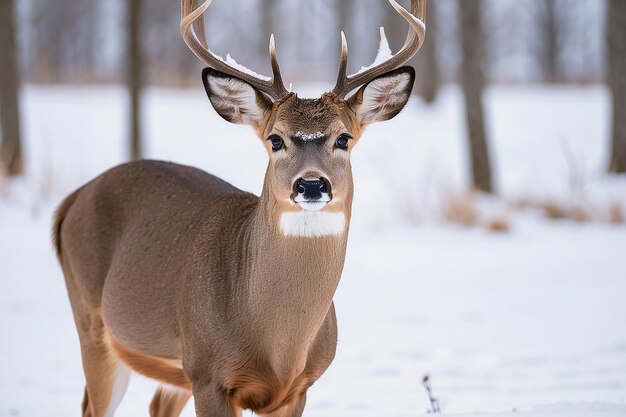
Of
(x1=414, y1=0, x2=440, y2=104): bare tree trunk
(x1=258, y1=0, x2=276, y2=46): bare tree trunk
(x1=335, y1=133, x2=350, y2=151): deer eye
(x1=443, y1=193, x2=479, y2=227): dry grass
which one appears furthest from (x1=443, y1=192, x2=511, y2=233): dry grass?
(x1=258, y1=0, x2=276, y2=46): bare tree trunk

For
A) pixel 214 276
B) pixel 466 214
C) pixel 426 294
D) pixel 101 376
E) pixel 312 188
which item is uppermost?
pixel 312 188

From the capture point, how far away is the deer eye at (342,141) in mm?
4336

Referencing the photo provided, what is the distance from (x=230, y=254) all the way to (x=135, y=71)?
35.2ft

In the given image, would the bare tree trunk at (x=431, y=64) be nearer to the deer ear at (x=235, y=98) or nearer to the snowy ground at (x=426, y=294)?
the snowy ground at (x=426, y=294)

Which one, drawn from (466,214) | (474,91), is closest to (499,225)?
(466,214)

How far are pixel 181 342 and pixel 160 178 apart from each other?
118 centimetres

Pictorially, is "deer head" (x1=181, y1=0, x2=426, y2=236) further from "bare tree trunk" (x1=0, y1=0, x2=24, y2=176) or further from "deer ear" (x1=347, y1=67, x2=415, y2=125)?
"bare tree trunk" (x1=0, y1=0, x2=24, y2=176)

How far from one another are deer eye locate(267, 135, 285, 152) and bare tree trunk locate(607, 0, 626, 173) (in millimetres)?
11045

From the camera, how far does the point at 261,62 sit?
111 feet

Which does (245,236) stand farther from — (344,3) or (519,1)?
(519,1)

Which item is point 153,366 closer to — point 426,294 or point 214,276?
point 214,276

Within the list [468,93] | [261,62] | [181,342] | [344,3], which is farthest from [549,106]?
[181,342]

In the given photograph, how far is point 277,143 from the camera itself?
4.36m

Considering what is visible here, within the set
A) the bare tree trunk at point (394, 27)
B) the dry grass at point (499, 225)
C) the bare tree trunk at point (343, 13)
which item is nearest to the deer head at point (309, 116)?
the dry grass at point (499, 225)
